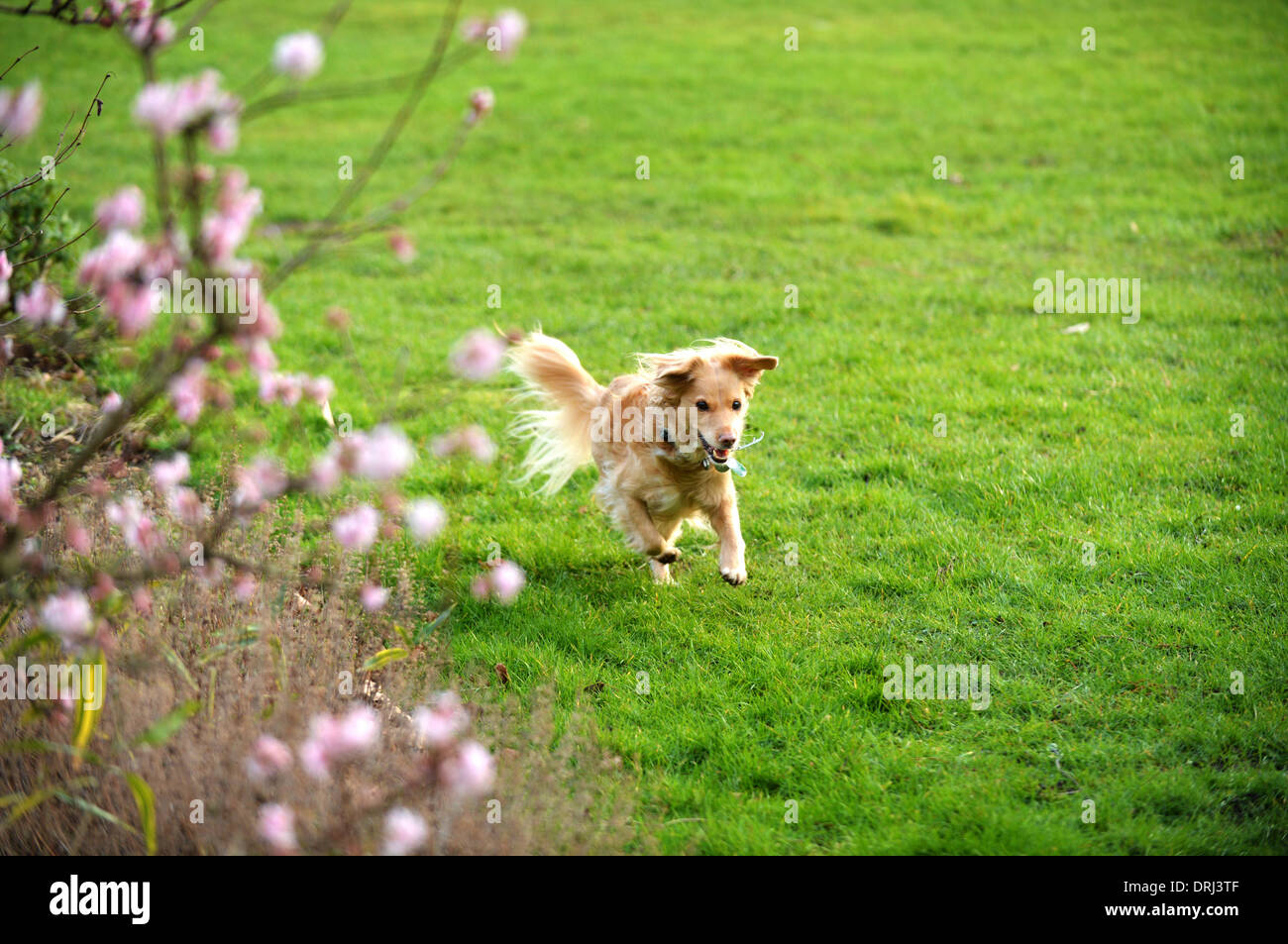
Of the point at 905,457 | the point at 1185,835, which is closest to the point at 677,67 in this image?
the point at 905,457

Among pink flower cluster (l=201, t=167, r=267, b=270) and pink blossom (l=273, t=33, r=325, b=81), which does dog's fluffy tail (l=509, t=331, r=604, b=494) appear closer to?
pink flower cluster (l=201, t=167, r=267, b=270)

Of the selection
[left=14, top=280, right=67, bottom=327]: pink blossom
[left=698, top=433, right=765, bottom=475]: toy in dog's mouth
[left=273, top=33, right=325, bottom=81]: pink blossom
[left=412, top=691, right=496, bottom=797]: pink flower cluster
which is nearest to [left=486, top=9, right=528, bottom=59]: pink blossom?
[left=273, top=33, right=325, bottom=81]: pink blossom

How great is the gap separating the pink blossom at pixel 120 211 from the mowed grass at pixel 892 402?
0.75m

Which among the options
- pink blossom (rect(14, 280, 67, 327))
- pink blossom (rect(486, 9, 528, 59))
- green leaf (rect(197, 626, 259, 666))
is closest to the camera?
pink blossom (rect(486, 9, 528, 59))

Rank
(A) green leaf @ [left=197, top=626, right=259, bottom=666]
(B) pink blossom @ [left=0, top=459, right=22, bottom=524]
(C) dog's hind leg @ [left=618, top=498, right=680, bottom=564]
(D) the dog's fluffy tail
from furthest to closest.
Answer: (D) the dog's fluffy tail, (C) dog's hind leg @ [left=618, top=498, right=680, bottom=564], (A) green leaf @ [left=197, top=626, right=259, bottom=666], (B) pink blossom @ [left=0, top=459, right=22, bottom=524]

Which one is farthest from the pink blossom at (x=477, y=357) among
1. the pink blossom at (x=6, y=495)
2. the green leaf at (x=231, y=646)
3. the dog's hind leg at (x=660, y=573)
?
the dog's hind leg at (x=660, y=573)

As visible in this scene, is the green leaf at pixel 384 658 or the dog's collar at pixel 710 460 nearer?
the green leaf at pixel 384 658

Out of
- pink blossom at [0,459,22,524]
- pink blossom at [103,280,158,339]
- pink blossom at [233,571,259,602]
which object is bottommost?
pink blossom at [233,571,259,602]

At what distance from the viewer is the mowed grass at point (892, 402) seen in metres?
4.38

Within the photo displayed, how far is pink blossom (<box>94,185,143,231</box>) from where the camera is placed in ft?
8.22

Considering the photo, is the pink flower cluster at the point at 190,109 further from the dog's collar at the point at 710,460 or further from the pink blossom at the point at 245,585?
the dog's collar at the point at 710,460
